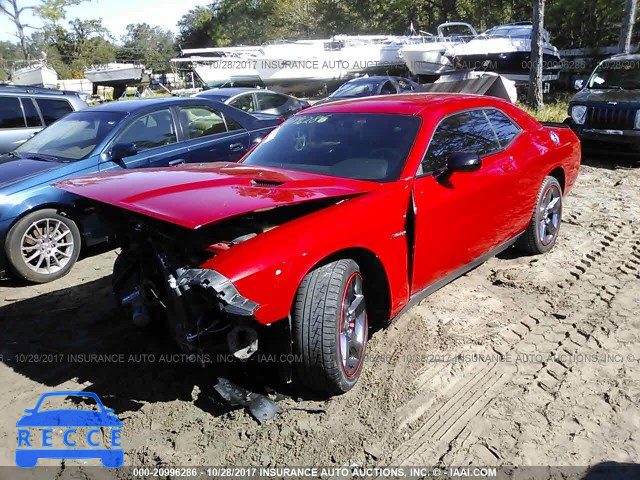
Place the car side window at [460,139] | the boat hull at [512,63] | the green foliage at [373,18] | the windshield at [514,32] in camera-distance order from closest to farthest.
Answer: the car side window at [460,139], the boat hull at [512,63], the windshield at [514,32], the green foliage at [373,18]

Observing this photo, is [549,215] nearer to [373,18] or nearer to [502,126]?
[502,126]

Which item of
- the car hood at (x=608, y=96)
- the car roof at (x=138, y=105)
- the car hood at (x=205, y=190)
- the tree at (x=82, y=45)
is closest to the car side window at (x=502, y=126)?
the car hood at (x=205, y=190)

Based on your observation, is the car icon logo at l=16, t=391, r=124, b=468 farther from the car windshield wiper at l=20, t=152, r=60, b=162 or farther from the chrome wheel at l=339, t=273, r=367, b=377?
the car windshield wiper at l=20, t=152, r=60, b=162

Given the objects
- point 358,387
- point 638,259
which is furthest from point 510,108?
point 358,387

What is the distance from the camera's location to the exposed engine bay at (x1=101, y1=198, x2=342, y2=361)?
2.50 metres

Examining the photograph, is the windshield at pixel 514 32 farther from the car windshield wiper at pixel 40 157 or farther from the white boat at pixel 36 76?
the white boat at pixel 36 76

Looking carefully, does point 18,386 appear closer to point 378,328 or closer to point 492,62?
point 378,328

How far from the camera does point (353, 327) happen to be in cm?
314

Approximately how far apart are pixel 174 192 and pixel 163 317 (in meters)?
0.94

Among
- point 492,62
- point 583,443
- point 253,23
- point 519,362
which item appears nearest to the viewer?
point 583,443

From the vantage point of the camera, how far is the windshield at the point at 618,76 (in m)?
9.59

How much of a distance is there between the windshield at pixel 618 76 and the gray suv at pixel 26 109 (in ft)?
31.1

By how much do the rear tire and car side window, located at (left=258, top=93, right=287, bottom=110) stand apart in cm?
692

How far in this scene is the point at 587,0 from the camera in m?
20.9
